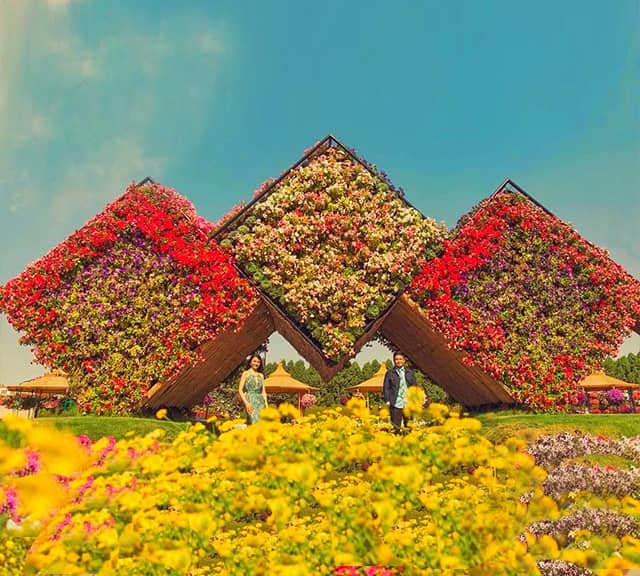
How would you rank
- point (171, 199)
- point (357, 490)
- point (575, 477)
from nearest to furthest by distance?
point (357, 490)
point (575, 477)
point (171, 199)

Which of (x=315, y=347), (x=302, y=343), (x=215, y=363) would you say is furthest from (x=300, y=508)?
(x=215, y=363)

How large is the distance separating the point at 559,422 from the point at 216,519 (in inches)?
353

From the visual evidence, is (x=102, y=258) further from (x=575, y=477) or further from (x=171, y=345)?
(x=575, y=477)

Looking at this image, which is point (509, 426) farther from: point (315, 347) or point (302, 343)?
point (302, 343)

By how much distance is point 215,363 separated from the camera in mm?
14148

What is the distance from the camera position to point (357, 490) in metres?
4.08

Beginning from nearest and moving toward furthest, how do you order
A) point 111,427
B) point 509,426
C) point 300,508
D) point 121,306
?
point 300,508 < point 111,427 < point 509,426 < point 121,306

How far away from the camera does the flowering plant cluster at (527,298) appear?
13000 millimetres

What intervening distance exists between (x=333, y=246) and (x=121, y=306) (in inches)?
192

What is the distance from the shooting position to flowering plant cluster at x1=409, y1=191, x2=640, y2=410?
512 inches

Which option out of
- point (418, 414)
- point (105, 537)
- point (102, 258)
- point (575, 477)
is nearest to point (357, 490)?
point (418, 414)

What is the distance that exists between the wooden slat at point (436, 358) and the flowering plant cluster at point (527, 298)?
14.0 inches

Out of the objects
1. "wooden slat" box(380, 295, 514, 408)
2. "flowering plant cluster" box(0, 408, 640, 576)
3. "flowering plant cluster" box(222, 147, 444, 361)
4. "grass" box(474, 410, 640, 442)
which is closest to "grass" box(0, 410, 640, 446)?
"grass" box(474, 410, 640, 442)

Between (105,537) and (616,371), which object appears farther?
(616,371)
